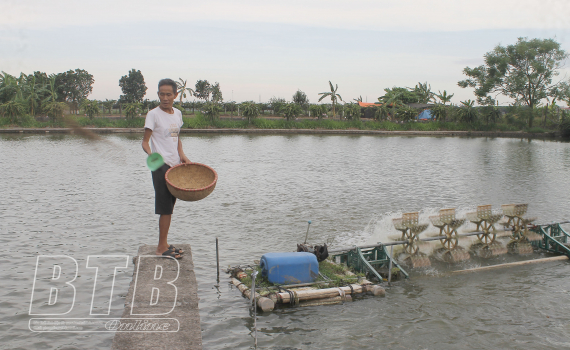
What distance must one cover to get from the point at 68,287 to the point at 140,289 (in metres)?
2.94

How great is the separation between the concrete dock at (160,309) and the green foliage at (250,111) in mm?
54210

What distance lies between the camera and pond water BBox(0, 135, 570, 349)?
21.9 ft

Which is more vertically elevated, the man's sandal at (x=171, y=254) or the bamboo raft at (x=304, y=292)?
the man's sandal at (x=171, y=254)

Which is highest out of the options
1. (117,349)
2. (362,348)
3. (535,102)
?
(535,102)

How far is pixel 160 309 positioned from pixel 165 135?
2.00 meters

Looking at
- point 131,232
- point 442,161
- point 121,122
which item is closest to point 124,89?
point 121,122

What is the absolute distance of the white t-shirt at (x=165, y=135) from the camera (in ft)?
18.5

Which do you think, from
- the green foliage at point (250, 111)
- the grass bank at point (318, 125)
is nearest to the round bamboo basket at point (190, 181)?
the grass bank at point (318, 125)

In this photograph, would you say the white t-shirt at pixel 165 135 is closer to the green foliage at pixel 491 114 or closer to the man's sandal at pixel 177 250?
the man's sandal at pixel 177 250

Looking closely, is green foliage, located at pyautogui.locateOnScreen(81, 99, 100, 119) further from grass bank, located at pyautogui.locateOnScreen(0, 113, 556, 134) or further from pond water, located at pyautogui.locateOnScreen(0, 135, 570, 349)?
pond water, located at pyautogui.locateOnScreen(0, 135, 570, 349)

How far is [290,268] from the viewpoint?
7461mm

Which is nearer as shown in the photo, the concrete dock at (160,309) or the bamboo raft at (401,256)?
the concrete dock at (160,309)

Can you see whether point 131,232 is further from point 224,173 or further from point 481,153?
point 481,153

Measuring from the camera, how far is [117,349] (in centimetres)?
436
